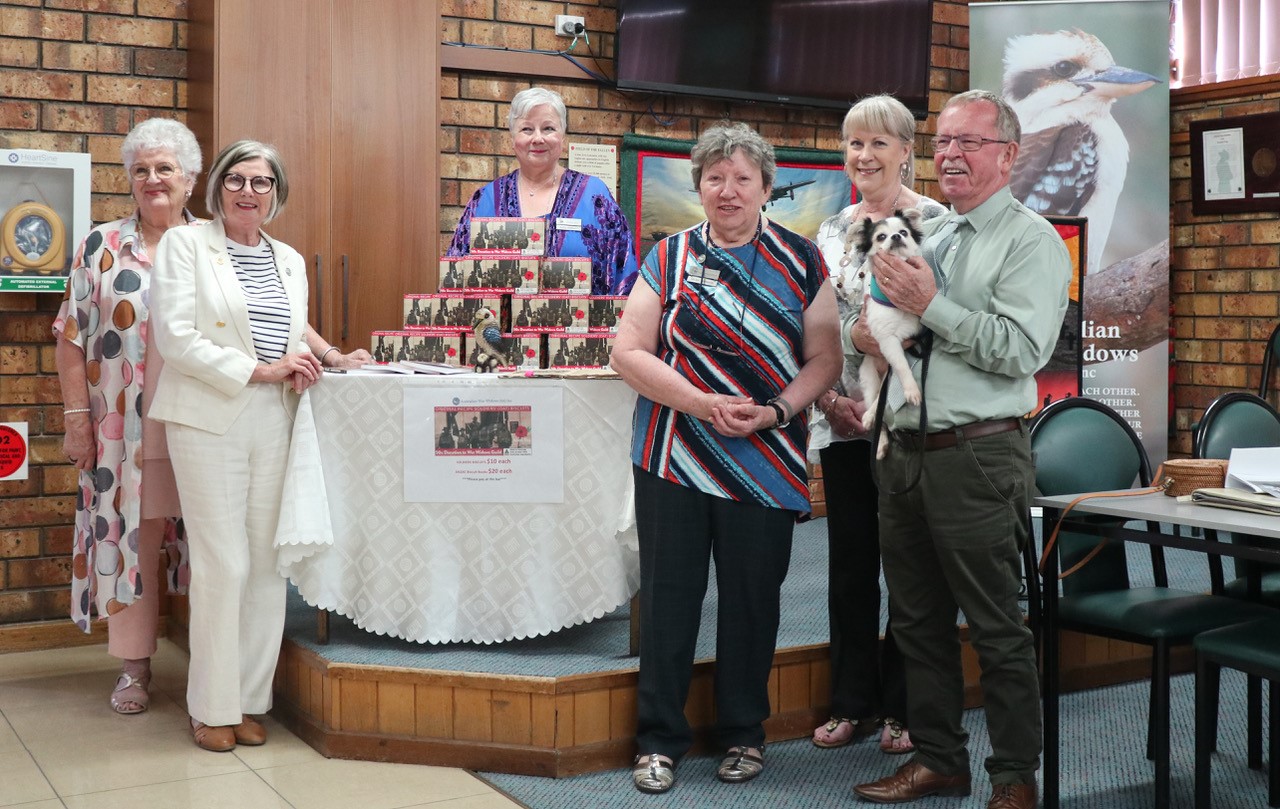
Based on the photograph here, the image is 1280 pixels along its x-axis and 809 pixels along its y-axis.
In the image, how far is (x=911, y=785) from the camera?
110 inches

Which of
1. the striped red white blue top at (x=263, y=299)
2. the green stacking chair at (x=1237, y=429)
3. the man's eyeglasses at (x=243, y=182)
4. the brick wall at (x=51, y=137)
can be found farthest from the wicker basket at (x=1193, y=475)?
the brick wall at (x=51, y=137)

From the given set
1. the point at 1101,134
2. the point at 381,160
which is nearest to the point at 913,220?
the point at 381,160

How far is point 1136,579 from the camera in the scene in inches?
177

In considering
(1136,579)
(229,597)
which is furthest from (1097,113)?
(229,597)

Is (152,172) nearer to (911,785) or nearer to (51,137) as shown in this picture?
(51,137)

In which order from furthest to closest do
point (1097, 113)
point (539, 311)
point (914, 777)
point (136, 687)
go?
point (1097, 113) → point (136, 687) → point (539, 311) → point (914, 777)

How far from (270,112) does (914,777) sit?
300cm

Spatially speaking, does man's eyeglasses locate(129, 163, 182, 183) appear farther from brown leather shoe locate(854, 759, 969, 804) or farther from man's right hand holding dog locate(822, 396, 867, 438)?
brown leather shoe locate(854, 759, 969, 804)

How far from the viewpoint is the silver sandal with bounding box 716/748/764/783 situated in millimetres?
2949

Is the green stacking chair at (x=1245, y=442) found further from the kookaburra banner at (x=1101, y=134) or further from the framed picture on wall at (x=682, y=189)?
the framed picture on wall at (x=682, y=189)

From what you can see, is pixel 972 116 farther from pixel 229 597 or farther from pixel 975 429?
pixel 229 597

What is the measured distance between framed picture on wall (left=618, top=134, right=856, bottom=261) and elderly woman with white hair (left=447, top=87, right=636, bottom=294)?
1.42 meters

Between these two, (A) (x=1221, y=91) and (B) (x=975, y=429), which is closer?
(B) (x=975, y=429)

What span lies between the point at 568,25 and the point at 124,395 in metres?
2.46
